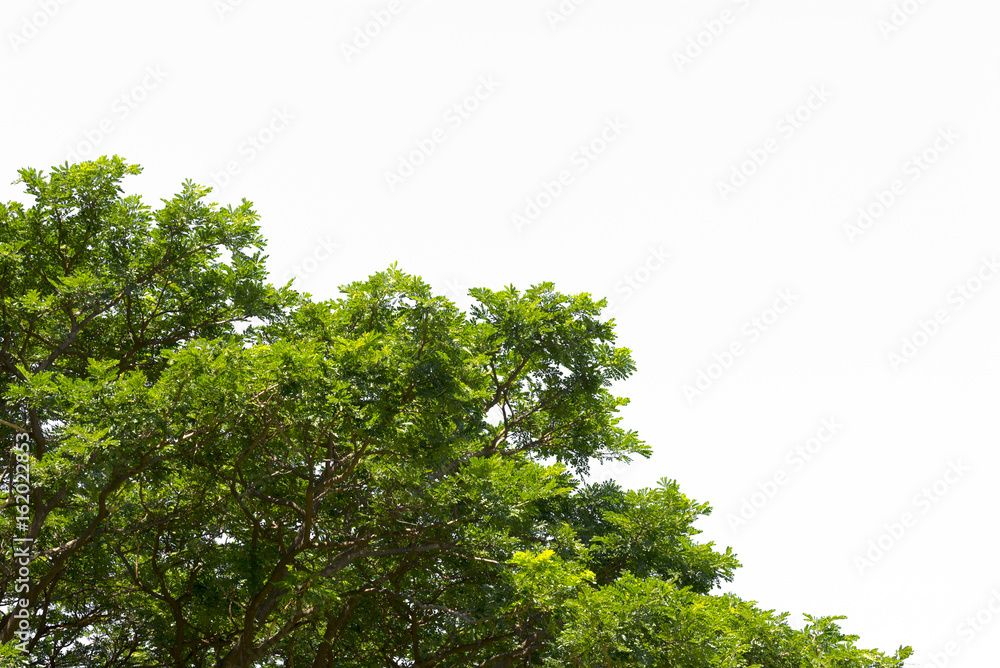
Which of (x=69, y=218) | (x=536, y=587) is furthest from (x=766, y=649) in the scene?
(x=69, y=218)

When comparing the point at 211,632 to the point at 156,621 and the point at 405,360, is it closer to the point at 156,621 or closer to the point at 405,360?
the point at 156,621

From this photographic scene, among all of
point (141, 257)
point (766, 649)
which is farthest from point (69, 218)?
point (766, 649)

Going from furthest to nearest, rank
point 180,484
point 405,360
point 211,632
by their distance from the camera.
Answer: point 211,632
point 180,484
point 405,360

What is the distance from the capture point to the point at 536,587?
12.1 m

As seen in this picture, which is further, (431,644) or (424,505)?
(431,644)

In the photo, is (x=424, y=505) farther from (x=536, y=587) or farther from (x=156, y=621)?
(x=156, y=621)

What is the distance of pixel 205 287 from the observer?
13.6 m

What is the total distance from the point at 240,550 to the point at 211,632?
178 cm

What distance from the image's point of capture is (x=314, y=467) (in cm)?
1324

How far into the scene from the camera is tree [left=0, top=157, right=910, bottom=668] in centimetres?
1136

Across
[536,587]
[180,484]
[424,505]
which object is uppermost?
[180,484]

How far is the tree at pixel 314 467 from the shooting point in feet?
37.3

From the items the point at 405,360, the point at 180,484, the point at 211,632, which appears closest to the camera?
the point at 405,360

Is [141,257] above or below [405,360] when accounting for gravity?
above
